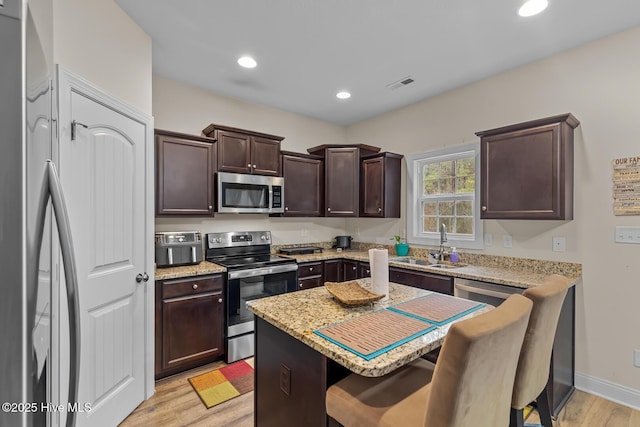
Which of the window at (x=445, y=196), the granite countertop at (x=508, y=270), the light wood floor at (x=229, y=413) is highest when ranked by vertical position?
the window at (x=445, y=196)

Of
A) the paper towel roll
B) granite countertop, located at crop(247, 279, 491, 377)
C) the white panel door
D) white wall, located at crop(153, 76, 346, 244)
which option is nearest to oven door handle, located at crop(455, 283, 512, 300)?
granite countertop, located at crop(247, 279, 491, 377)

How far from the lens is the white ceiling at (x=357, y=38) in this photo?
6.71ft

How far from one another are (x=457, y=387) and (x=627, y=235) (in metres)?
2.41

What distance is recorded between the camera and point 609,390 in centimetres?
229

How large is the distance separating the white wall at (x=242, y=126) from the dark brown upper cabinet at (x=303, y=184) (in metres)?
A: 0.36

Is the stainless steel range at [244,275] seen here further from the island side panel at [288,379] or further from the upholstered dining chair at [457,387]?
the upholstered dining chair at [457,387]

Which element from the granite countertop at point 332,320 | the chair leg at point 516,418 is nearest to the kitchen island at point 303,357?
the granite countertop at point 332,320

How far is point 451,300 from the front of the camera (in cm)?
178

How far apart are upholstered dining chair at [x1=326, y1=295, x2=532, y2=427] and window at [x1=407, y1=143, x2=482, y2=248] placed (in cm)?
232

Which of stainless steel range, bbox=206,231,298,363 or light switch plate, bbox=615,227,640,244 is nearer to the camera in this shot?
light switch plate, bbox=615,227,640,244

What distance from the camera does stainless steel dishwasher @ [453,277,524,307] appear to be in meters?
2.30

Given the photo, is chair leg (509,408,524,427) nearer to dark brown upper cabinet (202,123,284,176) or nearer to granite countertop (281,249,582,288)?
granite countertop (281,249,582,288)

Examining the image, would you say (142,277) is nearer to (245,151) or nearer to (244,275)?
(244,275)

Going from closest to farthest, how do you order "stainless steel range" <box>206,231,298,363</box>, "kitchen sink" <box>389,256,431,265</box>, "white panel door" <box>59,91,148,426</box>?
"white panel door" <box>59,91,148,426</box> < "stainless steel range" <box>206,231,298,363</box> < "kitchen sink" <box>389,256,431,265</box>
